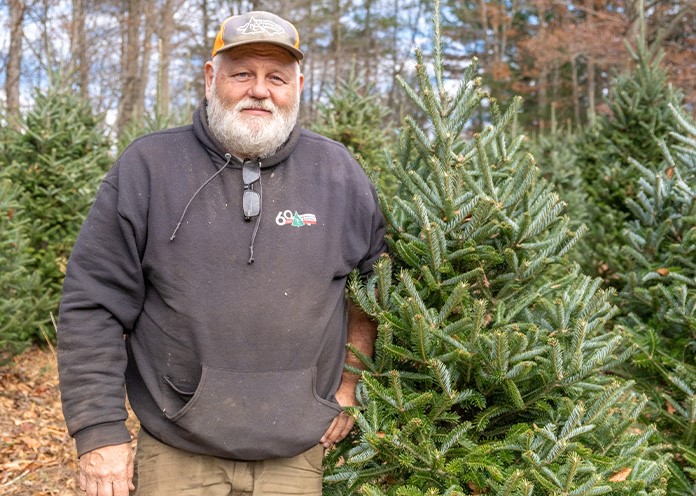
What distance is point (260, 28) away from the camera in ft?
9.27

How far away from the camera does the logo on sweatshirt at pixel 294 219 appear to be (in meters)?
2.78

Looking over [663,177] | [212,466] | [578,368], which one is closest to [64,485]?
Answer: [212,466]

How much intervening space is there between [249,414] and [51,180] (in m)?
6.63

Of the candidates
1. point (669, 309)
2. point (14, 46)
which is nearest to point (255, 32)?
point (669, 309)

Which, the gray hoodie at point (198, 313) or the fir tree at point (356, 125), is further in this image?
the fir tree at point (356, 125)

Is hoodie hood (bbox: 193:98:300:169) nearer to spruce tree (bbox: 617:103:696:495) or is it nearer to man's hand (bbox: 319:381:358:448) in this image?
man's hand (bbox: 319:381:358:448)

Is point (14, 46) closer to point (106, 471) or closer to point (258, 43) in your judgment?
point (258, 43)

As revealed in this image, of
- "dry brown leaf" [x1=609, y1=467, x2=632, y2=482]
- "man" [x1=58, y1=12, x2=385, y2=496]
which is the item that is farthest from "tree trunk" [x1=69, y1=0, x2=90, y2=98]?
"dry brown leaf" [x1=609, y1=467, x2=632, y2=482]

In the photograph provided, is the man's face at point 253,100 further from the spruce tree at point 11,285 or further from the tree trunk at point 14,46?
the tree trunk at point 14,46

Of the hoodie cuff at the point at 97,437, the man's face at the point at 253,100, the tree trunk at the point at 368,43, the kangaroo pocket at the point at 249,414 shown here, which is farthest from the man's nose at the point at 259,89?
the tree trunk at the point at 368,43

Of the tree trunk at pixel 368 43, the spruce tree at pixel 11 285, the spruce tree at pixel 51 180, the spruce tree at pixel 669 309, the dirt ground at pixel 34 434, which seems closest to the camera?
the spruce tree at pixel 669 309

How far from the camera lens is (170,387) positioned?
270 cm

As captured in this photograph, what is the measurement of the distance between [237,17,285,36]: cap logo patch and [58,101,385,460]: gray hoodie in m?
0.53

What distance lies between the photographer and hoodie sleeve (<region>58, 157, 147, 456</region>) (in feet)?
8.57
